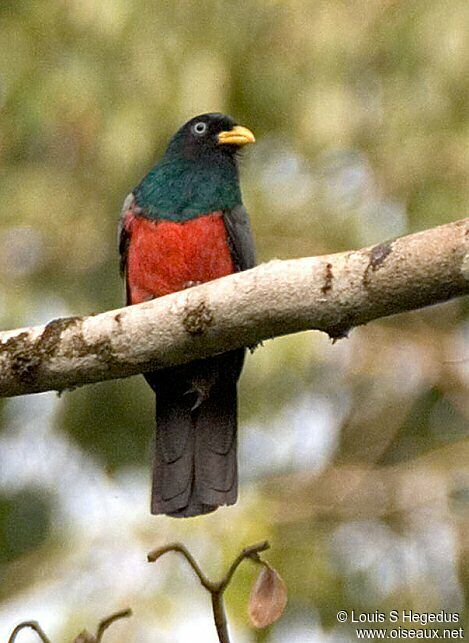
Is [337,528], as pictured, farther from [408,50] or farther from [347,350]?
[408,50]

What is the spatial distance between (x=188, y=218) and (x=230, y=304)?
1.46 metres

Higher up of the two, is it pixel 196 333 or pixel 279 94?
pixel 279 94

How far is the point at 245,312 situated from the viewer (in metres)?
3.86

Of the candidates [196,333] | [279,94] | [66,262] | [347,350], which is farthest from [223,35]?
[196,333]

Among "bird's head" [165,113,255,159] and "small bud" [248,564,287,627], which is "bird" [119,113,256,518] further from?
"small bud" [248,564,287,627]

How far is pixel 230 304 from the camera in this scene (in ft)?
12.7

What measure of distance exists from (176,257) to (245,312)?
134 centimetres

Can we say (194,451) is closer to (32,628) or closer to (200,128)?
(200,128)

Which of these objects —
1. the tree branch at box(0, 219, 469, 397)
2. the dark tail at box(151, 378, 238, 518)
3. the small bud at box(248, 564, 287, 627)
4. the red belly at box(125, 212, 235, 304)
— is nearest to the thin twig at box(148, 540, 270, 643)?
the small bud at box(248, 564, 287, 627)

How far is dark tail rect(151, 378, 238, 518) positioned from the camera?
4.97m

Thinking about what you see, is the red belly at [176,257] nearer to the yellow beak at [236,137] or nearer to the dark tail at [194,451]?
the dark tail at [194,451]

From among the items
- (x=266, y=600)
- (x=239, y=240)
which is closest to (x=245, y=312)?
(x=266, y=600)

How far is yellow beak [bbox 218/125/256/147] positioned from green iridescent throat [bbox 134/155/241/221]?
0.22ft

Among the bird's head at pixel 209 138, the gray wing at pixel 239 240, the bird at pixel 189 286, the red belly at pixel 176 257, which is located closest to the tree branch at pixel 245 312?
the bird at pixel 189 286
